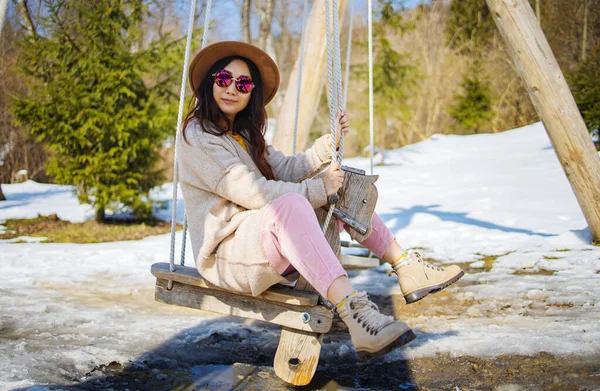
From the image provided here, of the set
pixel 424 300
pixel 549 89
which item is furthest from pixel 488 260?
pixel 549 89

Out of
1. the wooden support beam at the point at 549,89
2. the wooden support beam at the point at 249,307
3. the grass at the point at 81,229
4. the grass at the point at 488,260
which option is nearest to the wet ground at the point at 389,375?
the wooden support beam at the point at 249,307

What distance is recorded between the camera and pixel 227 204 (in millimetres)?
2201

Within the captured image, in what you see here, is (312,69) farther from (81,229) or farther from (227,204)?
(81,229)

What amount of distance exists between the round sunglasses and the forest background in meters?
3.51

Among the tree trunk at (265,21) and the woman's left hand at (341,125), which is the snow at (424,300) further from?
the tree trunk at (265,21)

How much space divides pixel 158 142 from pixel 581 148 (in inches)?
194

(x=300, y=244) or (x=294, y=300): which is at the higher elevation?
(x=300, y=244)

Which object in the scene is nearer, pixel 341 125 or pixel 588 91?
pixel 341 125

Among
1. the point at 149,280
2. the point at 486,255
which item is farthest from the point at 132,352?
the point at 486,255

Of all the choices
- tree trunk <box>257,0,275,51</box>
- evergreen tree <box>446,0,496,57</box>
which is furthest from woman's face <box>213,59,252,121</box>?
evergreen tree <box>446,0,496,57</box>

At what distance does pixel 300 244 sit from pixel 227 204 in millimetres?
406

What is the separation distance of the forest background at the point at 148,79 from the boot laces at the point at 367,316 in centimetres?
447

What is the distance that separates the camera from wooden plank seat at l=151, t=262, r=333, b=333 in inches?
78.5

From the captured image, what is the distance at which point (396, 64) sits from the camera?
12.3 meters
